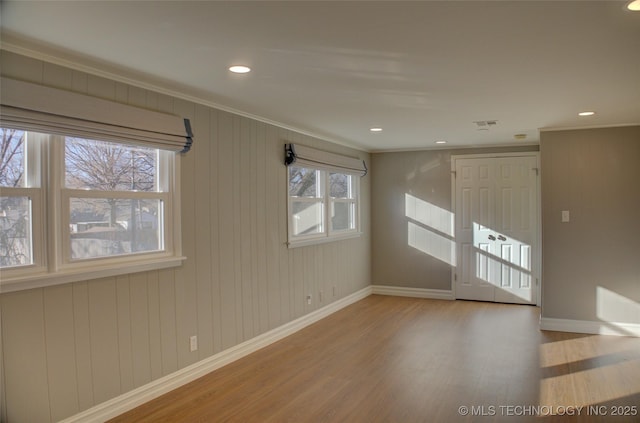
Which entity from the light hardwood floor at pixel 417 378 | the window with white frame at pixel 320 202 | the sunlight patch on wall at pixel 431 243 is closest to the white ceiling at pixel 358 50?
the window with white frame at pixel 320 202

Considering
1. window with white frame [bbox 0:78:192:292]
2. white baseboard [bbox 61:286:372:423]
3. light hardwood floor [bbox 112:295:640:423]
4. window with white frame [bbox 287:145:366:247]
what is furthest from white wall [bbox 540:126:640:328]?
window with white frame [bbox 0:78:192:292]

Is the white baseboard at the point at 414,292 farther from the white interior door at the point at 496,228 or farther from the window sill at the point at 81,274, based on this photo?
the window sill at the point at 81,274

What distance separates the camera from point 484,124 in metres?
4.99

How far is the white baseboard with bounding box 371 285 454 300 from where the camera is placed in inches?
270

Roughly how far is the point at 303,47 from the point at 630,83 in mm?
2474

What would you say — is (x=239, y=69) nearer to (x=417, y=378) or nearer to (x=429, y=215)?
(x=417, y=378)

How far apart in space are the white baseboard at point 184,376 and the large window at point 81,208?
2.83 feet

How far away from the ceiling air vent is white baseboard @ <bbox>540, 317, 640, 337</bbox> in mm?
2235

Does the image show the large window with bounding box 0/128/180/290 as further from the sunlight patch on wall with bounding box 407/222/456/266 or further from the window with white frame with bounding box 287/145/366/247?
the sunlight patch on wall with bounding box 407/222/456/266

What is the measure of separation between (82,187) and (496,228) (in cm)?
548

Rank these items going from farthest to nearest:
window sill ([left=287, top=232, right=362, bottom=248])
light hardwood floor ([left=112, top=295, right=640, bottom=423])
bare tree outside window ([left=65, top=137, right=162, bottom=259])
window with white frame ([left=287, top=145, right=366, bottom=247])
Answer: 1. window with white frame ([left=287, top=145, right=366, bottom=247])
2. window sill ([left=287, top=232, right=362, bottom=248])
3. light hardwood floor ([left=112, top=295, right=640, bottom=423])
4. bare tree outside window ([left=65, top=137, right=162, bottom=259])

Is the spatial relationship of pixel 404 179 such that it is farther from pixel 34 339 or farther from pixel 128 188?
pixel 34 339

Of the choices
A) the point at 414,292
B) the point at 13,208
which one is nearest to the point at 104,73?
the point at 13,208

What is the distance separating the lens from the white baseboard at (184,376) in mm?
2963
